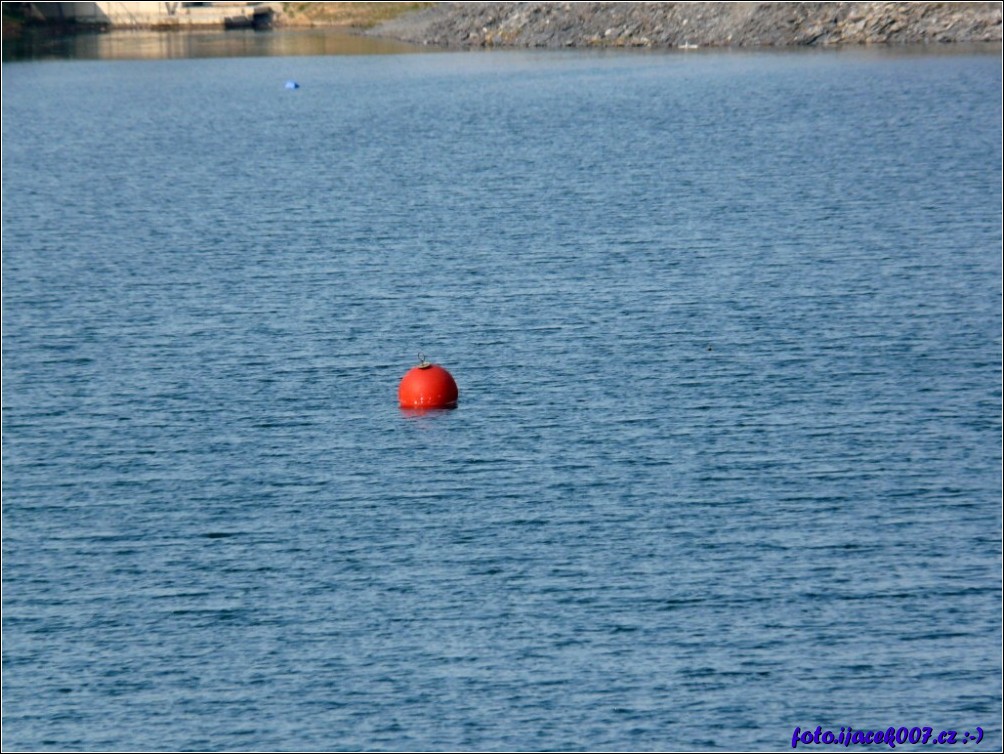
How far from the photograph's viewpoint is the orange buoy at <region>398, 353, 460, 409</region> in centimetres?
3803

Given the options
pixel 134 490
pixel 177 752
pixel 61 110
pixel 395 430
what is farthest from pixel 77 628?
pixel 61 110

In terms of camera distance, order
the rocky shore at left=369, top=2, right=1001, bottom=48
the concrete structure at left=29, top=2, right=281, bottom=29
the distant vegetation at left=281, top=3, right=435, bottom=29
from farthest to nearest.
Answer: the concrete structure at left=29, top=2, right=281, bottom=29, the distant vegetation at left=281, top=3, right=435, bottom=29, the rocky shore at left=369, top=2, right=1001, bottom=48

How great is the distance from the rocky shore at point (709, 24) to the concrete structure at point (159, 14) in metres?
28.3

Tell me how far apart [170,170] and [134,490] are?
Result: 49.0 m

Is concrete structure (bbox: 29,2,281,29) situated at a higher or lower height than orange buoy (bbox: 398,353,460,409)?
higher

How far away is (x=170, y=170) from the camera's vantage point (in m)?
79.9

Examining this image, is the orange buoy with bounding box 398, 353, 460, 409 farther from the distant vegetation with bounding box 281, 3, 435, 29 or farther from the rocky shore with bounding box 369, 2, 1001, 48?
the distant vegetation with bounding box 281, 3, 435, 29

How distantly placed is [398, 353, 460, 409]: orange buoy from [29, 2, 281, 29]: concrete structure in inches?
5436

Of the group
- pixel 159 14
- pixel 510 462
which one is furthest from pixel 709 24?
pixel 510 462

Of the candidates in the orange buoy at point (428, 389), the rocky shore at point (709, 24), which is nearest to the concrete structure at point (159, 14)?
the rocky shore at point (709, 24)

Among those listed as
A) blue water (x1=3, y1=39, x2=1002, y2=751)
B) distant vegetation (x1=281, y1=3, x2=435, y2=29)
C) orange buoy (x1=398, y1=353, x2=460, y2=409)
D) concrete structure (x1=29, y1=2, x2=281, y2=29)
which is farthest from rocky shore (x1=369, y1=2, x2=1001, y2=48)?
orange buoy (x1=398, y1=353, x2=460, y2=409)

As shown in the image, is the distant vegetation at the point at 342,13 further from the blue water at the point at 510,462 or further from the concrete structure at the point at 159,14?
the blue water at the point at 510,462

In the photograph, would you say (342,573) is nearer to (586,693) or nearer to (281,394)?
(586,693)

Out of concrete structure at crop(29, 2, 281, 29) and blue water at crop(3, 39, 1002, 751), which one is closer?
blue water at crop(3, 39, 1002, 751)
